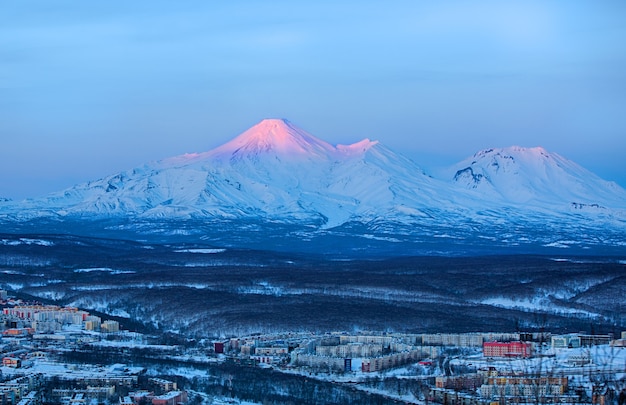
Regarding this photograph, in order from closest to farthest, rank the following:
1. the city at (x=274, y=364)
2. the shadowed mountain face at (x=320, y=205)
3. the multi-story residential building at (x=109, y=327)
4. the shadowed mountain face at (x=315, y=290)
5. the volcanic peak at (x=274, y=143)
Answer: the city at (x=274, y=364) < the multi-story residential building at (x=109, y=327) < the shadowed mountain face at (x=315, y=290) < the shadowed mountain face at (x=320, y=205) < the volcanic peak at (x=274, y=143)

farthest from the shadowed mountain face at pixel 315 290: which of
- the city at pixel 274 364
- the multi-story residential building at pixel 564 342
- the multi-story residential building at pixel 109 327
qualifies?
the multi-story residential building at pixel 564 342

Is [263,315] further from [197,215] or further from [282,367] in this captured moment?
[197,215]

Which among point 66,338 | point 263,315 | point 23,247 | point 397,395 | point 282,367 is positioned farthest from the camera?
point 23,247

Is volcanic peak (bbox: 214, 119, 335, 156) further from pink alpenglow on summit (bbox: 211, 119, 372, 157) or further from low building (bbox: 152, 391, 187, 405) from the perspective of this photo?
low building (bbox: 152, 391, 187, 405)

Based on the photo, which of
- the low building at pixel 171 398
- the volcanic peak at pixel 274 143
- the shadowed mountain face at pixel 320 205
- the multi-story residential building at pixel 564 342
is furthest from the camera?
the volcanic peak at pixel 274 143

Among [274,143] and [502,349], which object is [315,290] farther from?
[274,143]

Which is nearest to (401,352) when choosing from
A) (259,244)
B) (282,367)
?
(282,367)

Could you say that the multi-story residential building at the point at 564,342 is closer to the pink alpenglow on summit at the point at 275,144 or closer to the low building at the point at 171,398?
the low building at the point at 171,398

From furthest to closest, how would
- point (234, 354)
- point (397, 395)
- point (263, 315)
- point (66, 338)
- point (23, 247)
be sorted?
point (23, 247), point (263, 315), point (66, 338), point (234, 354), point (397, 395)

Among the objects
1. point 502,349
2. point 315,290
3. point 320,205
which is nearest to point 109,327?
point 502,349
